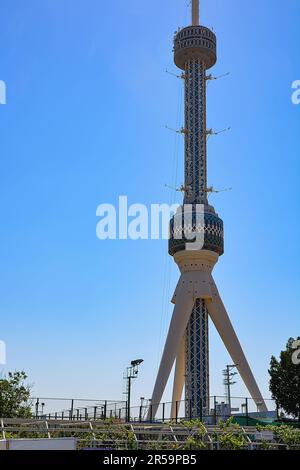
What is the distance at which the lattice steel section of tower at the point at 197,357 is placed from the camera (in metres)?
66.9

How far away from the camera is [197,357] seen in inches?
2687

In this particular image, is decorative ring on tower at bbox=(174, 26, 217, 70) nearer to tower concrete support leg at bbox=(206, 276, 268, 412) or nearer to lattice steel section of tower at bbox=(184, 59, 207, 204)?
lattice steel section of tower at bbox=(184, 59, 207, 204)

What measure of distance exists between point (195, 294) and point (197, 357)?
6855mm

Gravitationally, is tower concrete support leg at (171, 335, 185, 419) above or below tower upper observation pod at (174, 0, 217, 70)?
below

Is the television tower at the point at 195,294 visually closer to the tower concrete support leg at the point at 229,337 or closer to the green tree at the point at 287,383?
the tower concrete support leg at the point at 229,337

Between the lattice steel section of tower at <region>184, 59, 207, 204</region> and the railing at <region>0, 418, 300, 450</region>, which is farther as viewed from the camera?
the lattice steel section of tower at <region>184, 59, 207, 204</region>

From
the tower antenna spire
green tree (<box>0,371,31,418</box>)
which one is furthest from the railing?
the tower antenna spire

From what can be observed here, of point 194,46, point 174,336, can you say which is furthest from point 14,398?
point 194,46

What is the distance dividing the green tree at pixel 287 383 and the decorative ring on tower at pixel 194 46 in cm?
3788

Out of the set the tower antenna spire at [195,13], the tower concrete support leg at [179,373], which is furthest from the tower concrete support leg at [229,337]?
the tower antenna spire at [195,13]

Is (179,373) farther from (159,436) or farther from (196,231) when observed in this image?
(159,436)

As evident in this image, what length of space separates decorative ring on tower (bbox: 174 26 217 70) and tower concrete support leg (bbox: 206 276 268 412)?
28.8 m

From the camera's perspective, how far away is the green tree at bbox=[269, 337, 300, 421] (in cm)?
7194
